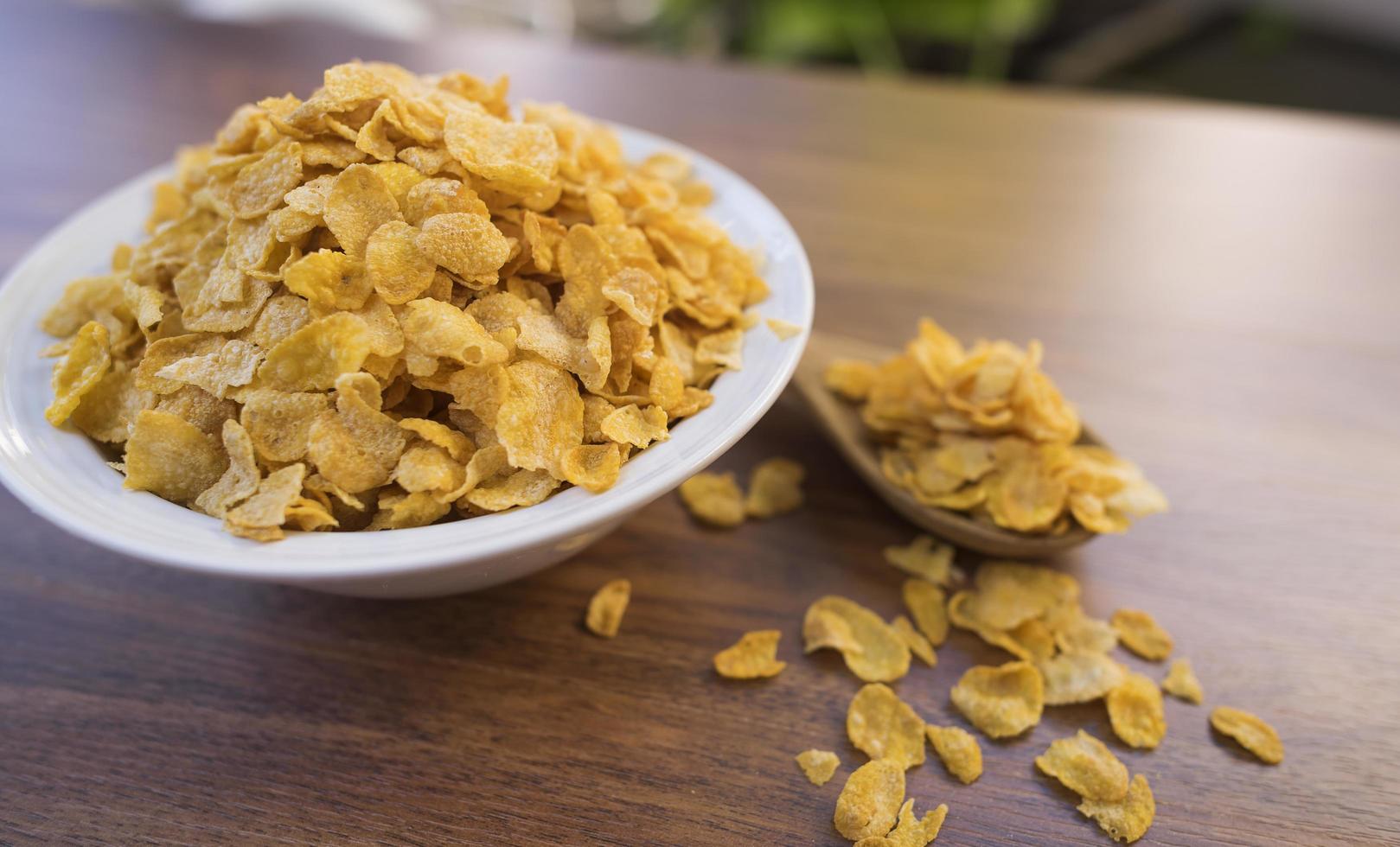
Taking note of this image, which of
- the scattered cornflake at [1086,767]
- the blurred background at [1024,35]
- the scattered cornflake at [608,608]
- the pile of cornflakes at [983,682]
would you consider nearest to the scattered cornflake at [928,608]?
the pile of cornflakes at [983,682]

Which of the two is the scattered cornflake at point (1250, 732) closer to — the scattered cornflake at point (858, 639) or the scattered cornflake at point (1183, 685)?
the scattered cornflake at point (1183, 685)

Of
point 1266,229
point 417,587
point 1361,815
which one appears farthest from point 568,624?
point 1266,229

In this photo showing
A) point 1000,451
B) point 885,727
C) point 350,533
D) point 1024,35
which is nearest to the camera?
point 350,533

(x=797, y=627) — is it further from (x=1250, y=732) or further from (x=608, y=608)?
(x=1250, y=732)

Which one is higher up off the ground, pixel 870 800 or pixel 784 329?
pixel 784 329

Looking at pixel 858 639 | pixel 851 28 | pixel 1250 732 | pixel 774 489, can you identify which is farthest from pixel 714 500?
pixel 851 28

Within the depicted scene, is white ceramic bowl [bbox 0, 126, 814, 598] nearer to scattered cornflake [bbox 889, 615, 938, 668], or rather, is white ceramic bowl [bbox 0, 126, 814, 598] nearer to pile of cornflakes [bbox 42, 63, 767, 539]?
pile of cornflakes [bbox 42, 63, 767, 539]

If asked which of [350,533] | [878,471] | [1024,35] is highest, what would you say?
[350,533]

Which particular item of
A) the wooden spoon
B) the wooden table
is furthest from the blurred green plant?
the wooden spoon
